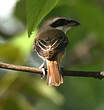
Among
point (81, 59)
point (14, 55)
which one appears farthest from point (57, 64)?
point (81, 59)

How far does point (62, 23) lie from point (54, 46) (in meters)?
1.24

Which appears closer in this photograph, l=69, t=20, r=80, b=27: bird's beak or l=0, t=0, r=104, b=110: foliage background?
l=0, t=0, r=104, b=110: foliage background

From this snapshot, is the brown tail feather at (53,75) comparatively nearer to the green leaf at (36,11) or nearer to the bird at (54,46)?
the bird at (54,46)

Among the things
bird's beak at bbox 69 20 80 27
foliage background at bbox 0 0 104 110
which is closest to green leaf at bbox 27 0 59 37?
foliage background at bbox 0 0 104 110

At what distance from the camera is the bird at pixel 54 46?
396 centimetres

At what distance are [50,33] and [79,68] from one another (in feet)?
2.33

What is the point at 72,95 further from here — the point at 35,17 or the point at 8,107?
the point at 35,17

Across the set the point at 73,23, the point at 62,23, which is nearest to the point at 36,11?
the point at 73,23

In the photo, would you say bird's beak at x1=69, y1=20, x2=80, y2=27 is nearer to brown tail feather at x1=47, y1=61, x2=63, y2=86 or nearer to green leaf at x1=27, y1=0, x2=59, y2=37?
brown tail feather at x1=47, y1=61, x2=63, y2=86

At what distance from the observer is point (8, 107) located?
3715 millimetres

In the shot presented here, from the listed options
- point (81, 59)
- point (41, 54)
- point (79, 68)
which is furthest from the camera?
point (81, 59)

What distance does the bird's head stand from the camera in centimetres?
522

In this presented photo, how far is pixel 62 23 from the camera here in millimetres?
5645

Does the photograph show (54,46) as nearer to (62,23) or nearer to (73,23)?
(73,23)
